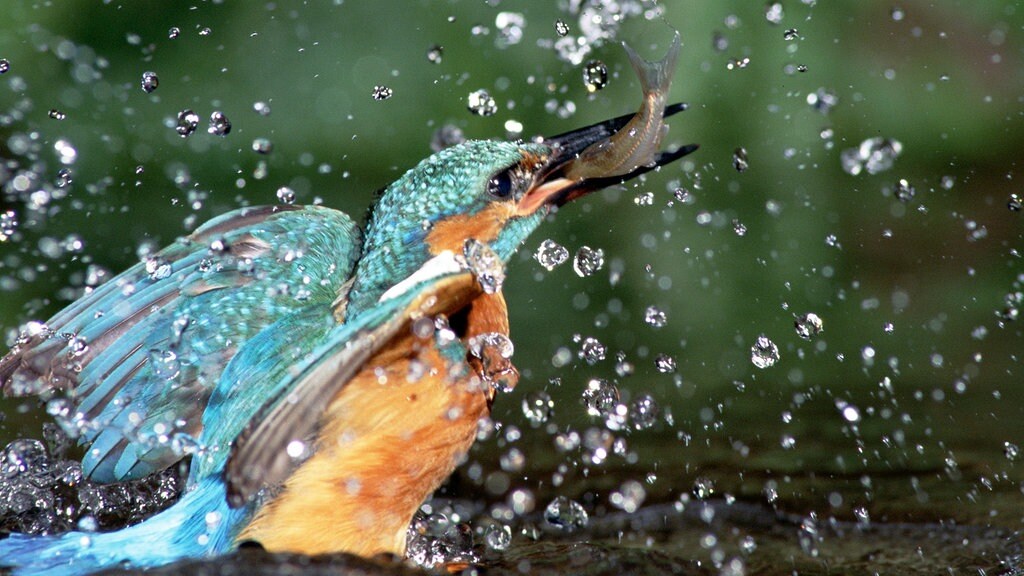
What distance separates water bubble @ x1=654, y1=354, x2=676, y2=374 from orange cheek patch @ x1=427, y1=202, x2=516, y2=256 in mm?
1387

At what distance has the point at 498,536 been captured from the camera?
3.24 meters

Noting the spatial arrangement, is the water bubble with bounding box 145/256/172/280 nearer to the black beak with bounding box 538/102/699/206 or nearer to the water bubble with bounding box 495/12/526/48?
the black beak with bounding box 538/102/699/206

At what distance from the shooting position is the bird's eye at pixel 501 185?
2.91 metres

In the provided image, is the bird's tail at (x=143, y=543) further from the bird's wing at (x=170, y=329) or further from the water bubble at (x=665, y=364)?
the water bubble at (x=665, y=364)

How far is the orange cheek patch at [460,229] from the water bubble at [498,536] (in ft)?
2.66

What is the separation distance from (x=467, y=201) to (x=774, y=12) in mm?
2877

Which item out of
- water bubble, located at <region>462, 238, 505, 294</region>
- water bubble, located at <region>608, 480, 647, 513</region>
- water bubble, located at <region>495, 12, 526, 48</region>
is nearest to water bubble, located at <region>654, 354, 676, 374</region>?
water bubble, located at <region>608, 480, 647, 513</region>

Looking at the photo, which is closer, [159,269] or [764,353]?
[159,269]

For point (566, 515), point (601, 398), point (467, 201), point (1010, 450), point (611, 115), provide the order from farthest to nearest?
point (611, 115) < point (1010, 450) < point (566, 515) < point (601, 398) < point (467, 201)

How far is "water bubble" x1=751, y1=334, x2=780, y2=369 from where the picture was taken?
410cm

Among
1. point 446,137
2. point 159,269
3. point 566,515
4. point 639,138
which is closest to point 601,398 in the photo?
point 566,515

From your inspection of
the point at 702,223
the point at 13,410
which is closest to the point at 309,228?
the point at 13,410

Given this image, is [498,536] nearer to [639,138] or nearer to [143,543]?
[143,543]

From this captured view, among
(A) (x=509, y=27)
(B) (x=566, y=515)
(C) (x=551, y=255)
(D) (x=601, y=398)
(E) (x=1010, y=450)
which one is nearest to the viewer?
(D) (x=601, y=398)
